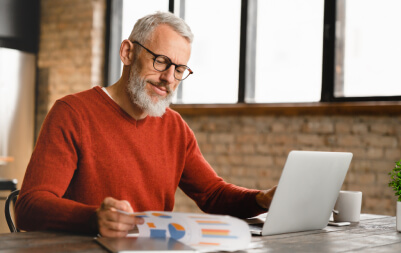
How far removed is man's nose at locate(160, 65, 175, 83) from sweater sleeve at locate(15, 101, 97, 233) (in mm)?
346

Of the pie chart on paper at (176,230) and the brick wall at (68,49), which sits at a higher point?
the brick wall at (68,49)

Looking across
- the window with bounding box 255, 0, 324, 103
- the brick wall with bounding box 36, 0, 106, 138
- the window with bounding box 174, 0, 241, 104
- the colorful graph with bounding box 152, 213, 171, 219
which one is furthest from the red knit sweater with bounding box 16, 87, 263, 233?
the brick wall with bounding box 36, 0, 106, 138

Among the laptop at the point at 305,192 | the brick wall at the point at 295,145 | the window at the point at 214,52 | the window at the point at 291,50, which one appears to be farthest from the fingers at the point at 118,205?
the window at the point at 214,52

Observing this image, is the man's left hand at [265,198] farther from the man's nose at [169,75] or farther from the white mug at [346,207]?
the man's nose at [169,75]


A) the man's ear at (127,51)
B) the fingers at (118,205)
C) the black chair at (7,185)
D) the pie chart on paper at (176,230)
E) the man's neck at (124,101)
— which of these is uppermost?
the man's ear at (127,51)

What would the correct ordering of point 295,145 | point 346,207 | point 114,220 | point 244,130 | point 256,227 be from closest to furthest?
1. point 114,220
2. point 256,227
3. point 346,207
4. point 295,145
5. point 244,130

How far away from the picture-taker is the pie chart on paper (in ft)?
4.19

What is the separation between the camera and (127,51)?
6.66ft

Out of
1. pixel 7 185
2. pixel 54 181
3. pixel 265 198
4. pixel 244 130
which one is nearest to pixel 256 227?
pixel 265 198

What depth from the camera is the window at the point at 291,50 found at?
3822 millimetres

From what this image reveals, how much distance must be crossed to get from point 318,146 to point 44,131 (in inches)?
104

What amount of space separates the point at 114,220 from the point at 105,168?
0.52m

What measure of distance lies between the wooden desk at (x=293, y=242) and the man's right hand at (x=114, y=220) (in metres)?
0.05

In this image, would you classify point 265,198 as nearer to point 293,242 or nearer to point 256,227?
Result: point 256,227
